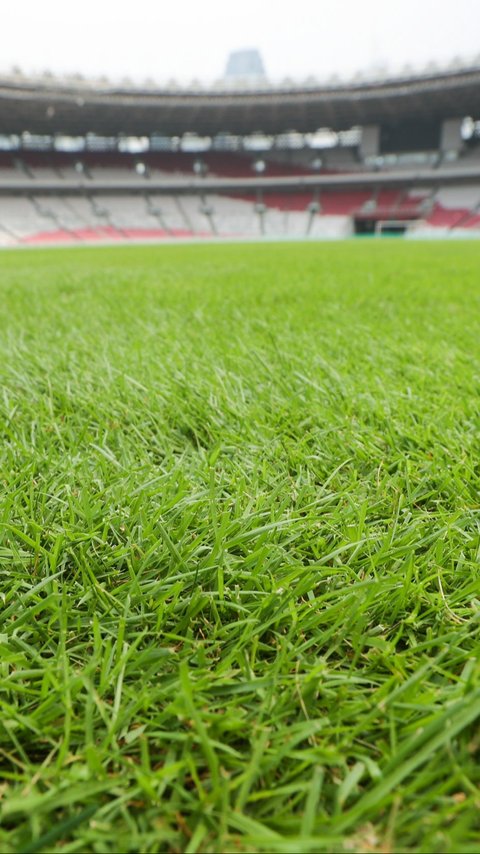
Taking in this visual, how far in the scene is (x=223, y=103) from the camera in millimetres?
26250

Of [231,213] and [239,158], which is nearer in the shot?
[231,213]

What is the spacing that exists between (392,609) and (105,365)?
101cm

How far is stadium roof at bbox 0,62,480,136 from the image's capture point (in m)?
24.0

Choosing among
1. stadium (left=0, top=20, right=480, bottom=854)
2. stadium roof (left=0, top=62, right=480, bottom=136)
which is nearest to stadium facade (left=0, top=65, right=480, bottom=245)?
stadium roof (left=0, top=62, right=480, bottom=136)

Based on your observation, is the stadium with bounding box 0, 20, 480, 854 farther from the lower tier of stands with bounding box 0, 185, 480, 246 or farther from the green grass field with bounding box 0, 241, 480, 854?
the lower tier of stands with bounding box 0, 185, 480, 246

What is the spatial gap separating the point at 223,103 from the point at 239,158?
6.13 metres

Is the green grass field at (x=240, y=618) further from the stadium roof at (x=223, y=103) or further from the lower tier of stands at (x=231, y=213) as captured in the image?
the stadium roof at (x=223, y=103)

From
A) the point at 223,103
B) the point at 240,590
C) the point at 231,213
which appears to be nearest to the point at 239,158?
the point at 231,213

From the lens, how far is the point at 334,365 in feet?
4.35

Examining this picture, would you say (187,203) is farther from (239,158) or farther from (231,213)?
(239,158)

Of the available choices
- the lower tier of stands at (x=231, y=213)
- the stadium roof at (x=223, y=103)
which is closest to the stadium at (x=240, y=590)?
the lower tier of stands at (x=231, y=213)

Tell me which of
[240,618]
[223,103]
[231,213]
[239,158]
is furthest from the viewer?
[239,158]

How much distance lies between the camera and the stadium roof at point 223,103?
24.0 m

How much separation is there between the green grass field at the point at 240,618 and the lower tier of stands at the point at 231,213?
27.0 metres
